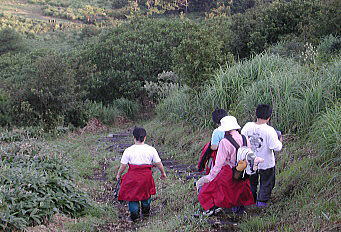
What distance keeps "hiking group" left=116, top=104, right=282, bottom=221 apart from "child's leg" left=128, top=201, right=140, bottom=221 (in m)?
0.11

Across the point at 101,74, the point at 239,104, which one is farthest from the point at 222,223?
the point at 101,74

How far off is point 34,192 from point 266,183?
3372mm

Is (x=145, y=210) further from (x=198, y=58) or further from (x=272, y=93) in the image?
(x=198, y=58)

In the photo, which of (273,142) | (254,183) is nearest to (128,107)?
(254,183)

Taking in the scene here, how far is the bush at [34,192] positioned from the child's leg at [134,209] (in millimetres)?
819

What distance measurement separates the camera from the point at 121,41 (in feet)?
69.3

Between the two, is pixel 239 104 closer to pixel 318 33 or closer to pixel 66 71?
pixel 318 33

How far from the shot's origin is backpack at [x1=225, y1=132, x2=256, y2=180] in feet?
18.0

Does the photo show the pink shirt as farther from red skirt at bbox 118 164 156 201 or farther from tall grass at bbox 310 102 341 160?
tall grass at bbox 310 102 341 160

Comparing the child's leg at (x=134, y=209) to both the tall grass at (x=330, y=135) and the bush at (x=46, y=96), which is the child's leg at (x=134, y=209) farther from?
the bush at (x=46, y=96)

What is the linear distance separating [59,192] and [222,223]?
103 inches

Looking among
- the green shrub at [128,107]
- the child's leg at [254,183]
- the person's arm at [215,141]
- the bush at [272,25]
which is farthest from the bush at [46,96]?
the child's leg at [254,183]

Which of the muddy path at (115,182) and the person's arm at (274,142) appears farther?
the muddy path at (115,182)

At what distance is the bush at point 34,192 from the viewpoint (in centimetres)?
569
